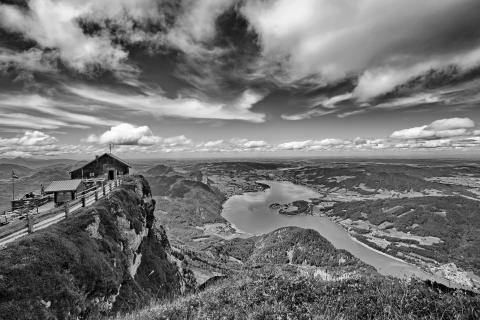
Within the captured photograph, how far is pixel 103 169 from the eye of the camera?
55656 mm

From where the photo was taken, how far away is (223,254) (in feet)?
621

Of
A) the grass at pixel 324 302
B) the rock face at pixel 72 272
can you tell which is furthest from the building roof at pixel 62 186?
the grass at pixel 324 302

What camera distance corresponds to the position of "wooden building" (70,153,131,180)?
177 ft

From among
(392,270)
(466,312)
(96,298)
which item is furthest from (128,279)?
(392,270)

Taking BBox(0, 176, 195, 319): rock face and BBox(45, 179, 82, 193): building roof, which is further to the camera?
BBox(45, 179, 82, 193): building roof

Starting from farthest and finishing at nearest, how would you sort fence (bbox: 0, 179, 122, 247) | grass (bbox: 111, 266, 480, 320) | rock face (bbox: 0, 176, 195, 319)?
fence (bbox: 0, 179, 122, 247) → rock face (bbox: 0, 176, 195, 319) → grass (bbox: 111, 266, 480, 320)

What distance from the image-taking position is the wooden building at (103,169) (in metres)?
53.8

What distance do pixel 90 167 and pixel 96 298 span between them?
1724 inches

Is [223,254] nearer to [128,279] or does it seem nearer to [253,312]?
[128,279]

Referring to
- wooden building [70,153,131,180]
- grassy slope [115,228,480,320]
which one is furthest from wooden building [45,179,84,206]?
grassy slope [115,228,480,320]

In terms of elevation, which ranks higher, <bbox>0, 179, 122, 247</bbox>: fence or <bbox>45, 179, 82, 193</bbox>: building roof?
<bbox>45, 179, 82, 193</bbox>: building roof

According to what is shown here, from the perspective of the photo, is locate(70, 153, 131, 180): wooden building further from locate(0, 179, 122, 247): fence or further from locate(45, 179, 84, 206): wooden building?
locate(0, 179, 122, 247): fence

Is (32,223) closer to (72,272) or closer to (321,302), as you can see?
(72,272)

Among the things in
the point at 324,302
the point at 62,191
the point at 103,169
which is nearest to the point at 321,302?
the point at 324,302
